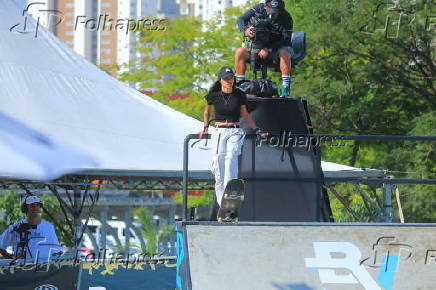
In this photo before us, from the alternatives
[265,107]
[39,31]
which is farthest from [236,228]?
[39,31]

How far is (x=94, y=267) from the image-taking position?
12672 mm

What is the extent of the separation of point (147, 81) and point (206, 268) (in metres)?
30.8

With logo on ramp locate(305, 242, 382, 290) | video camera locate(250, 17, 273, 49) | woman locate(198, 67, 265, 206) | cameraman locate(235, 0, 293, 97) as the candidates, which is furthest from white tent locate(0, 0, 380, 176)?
logo on ramp locate(305, 242, 382, 290)

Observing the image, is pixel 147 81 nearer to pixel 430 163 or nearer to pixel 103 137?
pixel 430 163

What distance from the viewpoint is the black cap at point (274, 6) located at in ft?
38.1

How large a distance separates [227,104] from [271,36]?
1848 mm

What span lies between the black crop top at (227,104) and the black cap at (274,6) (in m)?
1.79

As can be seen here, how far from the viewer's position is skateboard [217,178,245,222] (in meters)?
9.67

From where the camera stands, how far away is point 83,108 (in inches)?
587

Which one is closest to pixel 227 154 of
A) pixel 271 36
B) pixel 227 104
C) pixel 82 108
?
pixel 227 104

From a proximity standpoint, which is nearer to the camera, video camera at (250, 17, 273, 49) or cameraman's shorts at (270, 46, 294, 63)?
video camera at (250, 17, 273, 49)

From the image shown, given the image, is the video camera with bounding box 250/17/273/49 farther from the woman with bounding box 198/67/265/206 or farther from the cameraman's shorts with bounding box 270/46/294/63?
the woman with bounding box 198/67/265/206

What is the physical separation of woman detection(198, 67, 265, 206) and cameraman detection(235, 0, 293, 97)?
1338 mm

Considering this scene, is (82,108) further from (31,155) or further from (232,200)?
(232,200)
